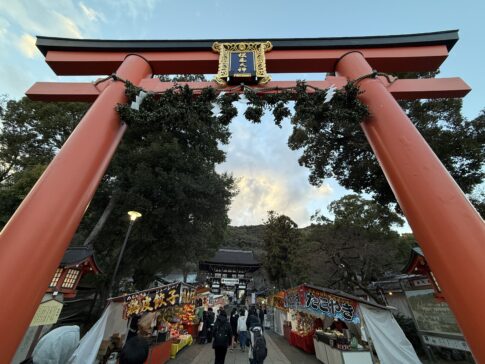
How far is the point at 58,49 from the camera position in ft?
16.1

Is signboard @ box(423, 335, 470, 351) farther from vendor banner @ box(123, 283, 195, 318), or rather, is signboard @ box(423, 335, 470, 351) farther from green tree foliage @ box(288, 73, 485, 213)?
vendor banner @ box(123, 283, 195, 318)

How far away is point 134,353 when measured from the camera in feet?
11.0

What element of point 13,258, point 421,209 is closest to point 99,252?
point 13,258

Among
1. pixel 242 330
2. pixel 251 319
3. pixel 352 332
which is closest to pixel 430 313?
pixel 352 332

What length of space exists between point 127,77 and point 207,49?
6.02 ft

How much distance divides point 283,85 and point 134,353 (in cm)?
510

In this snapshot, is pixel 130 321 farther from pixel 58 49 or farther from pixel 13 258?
pixel 58 49

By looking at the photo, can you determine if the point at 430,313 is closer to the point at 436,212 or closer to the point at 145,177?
the point at 436,212

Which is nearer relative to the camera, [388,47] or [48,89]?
[48,89]

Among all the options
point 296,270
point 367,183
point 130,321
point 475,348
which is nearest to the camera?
point 475,348

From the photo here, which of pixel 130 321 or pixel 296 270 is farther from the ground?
pixel 296 270

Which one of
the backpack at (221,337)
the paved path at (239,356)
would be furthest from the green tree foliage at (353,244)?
the backpack at (221,337)

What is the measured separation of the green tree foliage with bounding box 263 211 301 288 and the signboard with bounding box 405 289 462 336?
13635mm

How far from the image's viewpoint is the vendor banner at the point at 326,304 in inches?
268
